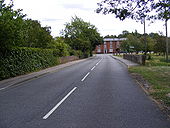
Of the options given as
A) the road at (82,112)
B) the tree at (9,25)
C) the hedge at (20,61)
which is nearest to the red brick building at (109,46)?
the hedge at (20,61)

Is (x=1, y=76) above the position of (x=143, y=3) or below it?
below

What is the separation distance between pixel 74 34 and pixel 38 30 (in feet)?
103

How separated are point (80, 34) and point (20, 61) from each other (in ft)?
146

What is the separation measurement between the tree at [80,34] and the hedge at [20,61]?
31893 mm

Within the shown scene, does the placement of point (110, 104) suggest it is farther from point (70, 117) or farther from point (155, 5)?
point (155, 5)

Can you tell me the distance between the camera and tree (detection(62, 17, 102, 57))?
57.6 m

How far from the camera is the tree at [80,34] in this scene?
5762cm

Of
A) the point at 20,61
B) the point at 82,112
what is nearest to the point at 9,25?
the point at 20,61

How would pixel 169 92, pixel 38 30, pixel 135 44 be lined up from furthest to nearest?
pixel 135 44
pixel 38 30
pixel 169 92

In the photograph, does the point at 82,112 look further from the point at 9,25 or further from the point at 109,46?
the point at 109,46

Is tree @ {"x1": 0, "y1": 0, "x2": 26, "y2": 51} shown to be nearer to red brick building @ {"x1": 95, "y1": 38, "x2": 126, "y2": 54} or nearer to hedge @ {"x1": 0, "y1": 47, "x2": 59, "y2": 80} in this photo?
hedge @ {"x1": 0, "y1": 47, "x2": 59, "y2": 80}

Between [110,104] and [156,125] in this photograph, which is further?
[110,104]

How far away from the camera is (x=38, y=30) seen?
99.6 ft

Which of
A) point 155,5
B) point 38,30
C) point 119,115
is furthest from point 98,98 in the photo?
point 38,30
